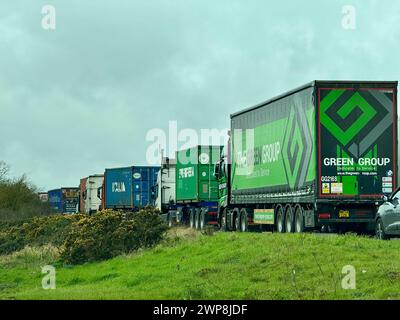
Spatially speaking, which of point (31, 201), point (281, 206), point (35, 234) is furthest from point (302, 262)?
point (31, 201)

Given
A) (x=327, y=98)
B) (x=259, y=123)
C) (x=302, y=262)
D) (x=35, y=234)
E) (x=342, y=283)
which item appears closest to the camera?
(x=342, y=283)

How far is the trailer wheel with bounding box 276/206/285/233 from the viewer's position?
30650mm

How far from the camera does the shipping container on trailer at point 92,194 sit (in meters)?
68.3

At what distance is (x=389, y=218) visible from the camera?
2366 cm

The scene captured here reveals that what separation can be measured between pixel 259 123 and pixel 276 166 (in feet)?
7.89

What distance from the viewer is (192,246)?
23500 mm

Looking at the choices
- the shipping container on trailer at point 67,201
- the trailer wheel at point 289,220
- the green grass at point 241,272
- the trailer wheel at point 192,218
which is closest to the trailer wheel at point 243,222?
the trailer wheel at point 289,220

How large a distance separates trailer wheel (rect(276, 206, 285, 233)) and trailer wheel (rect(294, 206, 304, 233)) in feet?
3.95

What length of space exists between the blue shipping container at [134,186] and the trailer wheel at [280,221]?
916 inches

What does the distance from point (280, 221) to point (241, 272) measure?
44.4 feet

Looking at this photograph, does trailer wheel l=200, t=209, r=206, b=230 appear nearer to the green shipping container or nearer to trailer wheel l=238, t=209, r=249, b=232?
the green shipping container
